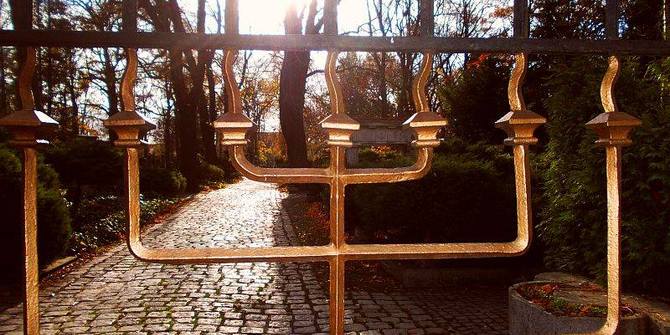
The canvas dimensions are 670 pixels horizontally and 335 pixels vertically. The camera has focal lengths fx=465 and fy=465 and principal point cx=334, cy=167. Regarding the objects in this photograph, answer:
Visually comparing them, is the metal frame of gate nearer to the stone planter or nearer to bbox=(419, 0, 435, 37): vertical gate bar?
bbox=(419, 0, 435, 37): vertical gate bar

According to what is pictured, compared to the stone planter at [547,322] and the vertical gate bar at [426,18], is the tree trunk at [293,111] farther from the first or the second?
the vertical gate bar at [426,18]

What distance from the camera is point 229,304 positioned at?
609 cm

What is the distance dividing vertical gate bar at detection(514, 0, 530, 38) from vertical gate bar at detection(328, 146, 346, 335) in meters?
0.64

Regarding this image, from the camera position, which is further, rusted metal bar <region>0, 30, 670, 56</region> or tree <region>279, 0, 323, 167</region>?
tree <region>279, 0, 323, 167</region>

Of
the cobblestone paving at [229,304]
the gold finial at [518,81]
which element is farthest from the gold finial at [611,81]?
the cobblestone paving at [229,304]

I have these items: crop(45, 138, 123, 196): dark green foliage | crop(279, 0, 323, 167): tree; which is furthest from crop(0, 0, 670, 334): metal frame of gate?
crop(279, 0, 323, 167): tree

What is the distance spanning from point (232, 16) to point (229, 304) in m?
5.42

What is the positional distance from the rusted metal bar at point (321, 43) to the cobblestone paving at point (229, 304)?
4373 mm

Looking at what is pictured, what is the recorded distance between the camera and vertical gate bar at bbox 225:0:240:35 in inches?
48.8

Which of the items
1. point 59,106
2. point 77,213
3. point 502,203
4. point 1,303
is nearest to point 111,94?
point 59,106

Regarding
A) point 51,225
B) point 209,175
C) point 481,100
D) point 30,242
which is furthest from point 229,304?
point 209,175

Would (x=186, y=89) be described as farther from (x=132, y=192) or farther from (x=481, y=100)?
(x=132, y=192)

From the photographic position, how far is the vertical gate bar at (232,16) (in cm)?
124

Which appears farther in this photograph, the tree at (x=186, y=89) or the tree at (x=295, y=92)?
the tree at (x=186, y=89)
